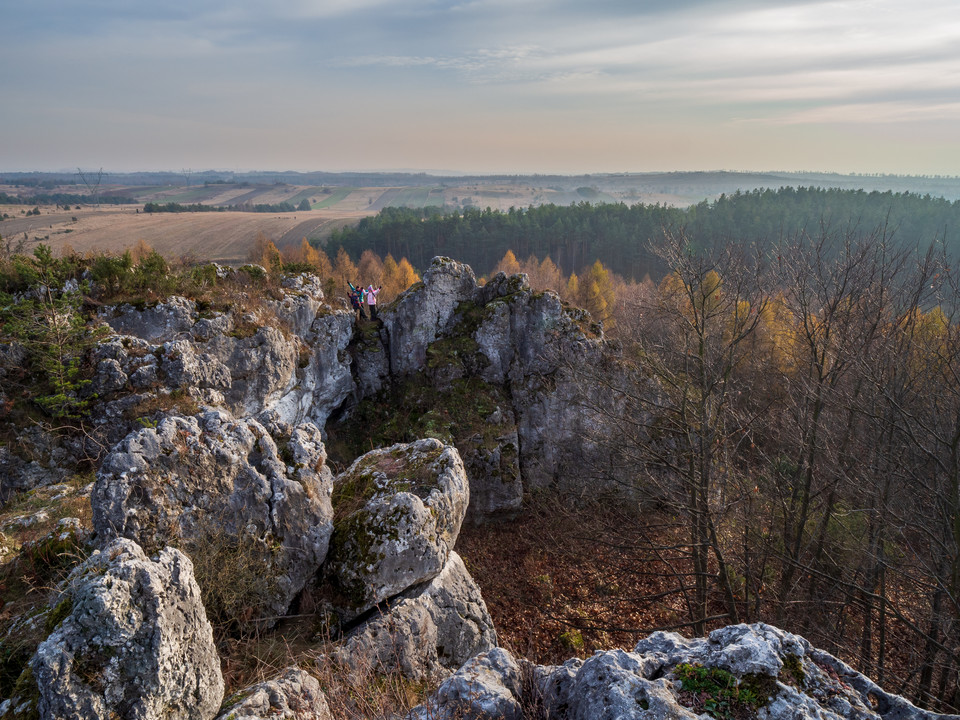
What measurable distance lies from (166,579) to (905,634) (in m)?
17.0

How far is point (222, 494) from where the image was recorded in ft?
24.2

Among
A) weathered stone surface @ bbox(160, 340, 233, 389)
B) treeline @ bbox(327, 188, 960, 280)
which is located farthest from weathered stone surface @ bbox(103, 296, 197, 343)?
treeline @ bbox(327, 188, 960, 280)

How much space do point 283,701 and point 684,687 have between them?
14.0 feet

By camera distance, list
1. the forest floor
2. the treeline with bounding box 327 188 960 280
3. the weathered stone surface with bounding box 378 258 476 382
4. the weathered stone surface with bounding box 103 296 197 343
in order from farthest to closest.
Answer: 1. the treeline with bounding box 327 188 960 280
2. the weathered stone surface with bounding box 378 258 476 382
3. the weathered stone surface with bounding box 103 296 197 343
4. the forest floor

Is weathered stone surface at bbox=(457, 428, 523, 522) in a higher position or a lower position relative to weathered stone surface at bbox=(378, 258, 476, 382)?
lower

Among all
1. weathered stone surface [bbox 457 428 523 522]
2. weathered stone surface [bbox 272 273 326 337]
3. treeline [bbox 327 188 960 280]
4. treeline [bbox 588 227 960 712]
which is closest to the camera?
treeline [bbox 588 227 960 712]

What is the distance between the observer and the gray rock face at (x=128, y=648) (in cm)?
438

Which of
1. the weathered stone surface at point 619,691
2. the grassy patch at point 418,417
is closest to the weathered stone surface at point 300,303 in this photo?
the grassy patch at point 418,417

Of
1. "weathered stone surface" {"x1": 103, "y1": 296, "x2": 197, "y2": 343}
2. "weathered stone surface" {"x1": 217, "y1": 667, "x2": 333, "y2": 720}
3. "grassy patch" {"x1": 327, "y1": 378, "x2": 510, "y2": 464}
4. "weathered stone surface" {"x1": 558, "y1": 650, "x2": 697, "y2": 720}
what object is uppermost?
"weathered stone surface" {"x1": 103, "y1": 296, "x2": 197, "y2": 343}

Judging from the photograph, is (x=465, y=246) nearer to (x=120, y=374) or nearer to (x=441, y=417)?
(x=441, y=417)

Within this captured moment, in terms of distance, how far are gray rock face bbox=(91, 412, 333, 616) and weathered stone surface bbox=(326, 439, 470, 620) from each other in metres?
0.52

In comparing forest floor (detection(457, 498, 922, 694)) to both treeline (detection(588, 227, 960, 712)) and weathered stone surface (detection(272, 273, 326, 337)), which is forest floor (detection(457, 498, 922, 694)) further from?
→ weathered stone surface (detection(272, 273, 326, 337))

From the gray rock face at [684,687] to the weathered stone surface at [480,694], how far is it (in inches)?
0.4

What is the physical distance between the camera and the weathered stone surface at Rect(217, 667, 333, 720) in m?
5.14
